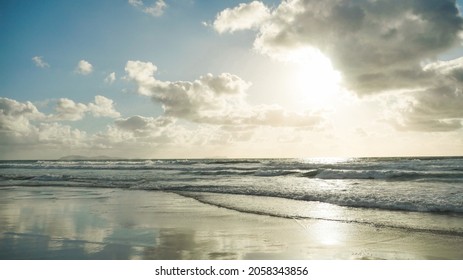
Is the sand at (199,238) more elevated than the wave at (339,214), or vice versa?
the wave at (339,214)

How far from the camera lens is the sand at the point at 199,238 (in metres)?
6.66

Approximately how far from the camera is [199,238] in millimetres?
7824

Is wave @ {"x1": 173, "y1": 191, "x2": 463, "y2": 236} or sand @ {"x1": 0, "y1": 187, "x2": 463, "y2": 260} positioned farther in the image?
wave @ {"x1": 173, "y1": 191, "x2": 463, "y2": 236}

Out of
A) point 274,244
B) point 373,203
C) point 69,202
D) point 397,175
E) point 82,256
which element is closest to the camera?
point 82,256

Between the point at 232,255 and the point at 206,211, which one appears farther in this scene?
the point at 206,211

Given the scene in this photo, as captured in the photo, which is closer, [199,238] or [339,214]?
[199,238]

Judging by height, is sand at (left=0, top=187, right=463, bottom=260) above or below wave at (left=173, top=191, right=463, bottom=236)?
below

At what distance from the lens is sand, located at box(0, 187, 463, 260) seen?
666 centimetres

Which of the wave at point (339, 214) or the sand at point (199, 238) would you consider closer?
the sand at point (199, 238)
